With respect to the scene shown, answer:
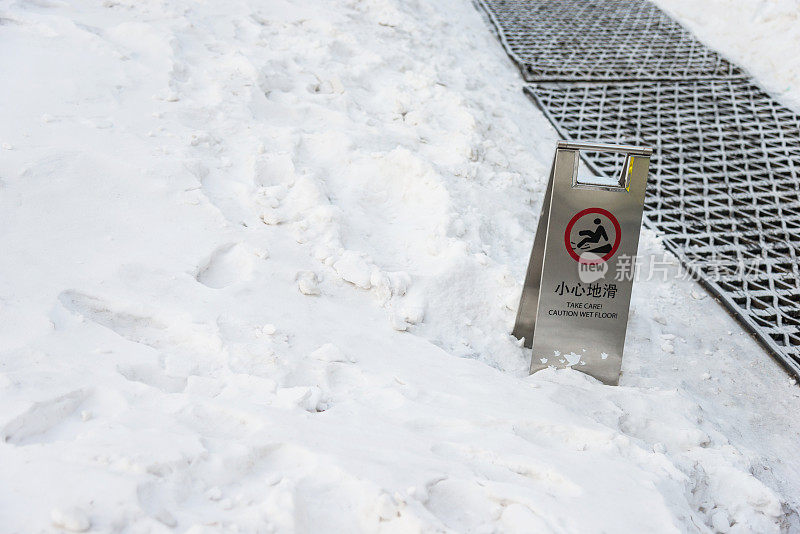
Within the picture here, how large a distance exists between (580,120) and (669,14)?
3135 mm

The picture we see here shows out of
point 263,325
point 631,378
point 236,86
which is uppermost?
point 236,86

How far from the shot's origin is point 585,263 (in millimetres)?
2650

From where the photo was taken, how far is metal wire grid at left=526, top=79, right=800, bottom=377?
3559mm

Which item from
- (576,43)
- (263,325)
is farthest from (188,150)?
(576,43)

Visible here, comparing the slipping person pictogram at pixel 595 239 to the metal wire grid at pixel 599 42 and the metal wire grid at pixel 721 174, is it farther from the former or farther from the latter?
the metal wire grid at pixel 599 42

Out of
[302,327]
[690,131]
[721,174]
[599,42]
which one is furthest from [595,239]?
[599,42]

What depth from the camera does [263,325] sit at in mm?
2557

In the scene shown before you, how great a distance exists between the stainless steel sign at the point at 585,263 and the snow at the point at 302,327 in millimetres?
169

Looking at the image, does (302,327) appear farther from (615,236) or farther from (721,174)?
(721,174)

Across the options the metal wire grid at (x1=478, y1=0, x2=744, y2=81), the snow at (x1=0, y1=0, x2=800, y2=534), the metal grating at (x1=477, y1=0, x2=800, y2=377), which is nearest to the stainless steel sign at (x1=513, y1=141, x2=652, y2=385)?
the snow at (x1=0, y1=0, x2=800, y2=534)

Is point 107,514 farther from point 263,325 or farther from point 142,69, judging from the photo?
point 142,69

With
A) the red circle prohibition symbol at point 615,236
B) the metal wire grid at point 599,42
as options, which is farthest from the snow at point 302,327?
the metal wire grid at point 599,42

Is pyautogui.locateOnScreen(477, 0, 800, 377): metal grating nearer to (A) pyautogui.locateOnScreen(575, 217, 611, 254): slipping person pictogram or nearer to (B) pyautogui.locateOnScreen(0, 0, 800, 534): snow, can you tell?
(B) pyautogui.locateOnScreen(0, 0, 800, 534): snow

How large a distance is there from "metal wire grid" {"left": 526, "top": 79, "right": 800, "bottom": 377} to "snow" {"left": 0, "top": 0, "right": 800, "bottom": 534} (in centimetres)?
21
